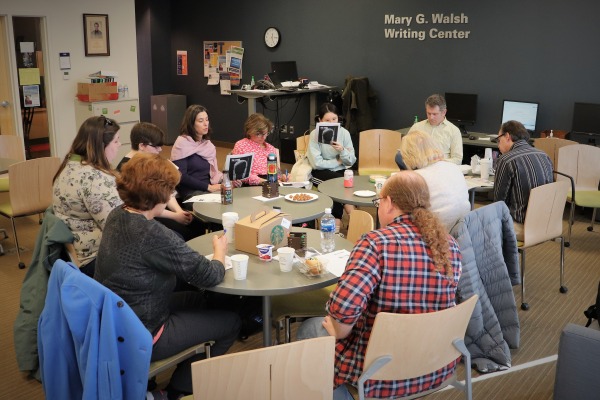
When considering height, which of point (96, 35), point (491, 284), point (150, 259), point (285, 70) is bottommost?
point (491, 284)

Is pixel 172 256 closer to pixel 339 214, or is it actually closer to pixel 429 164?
pixel 429 164

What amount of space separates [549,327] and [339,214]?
2.15 metres

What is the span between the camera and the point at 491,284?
11.6 feet

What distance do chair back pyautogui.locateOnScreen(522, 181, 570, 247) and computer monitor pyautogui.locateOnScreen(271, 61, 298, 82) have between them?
5722 mm

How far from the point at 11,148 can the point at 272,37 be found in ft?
16.7

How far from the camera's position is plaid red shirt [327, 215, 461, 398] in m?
2.28

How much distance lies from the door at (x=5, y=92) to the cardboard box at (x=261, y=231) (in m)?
5.77

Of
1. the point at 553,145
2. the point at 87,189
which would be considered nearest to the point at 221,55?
the point at 553,145

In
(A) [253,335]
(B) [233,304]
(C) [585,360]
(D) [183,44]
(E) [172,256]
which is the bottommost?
(A) [253,335]

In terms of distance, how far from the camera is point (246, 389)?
1841 millimetres

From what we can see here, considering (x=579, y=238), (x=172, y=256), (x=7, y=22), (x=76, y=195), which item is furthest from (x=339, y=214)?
(x=7, y=22)

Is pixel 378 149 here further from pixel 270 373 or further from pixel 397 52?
pixel 270 373

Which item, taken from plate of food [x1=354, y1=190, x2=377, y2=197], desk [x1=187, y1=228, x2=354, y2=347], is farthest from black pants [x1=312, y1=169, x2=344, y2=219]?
desk [x1=187, y1=228, x2=354, y2=347]

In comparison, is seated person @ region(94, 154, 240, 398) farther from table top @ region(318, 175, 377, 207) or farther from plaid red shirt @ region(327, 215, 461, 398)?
table top @ region(318, 175, 377, 207)
